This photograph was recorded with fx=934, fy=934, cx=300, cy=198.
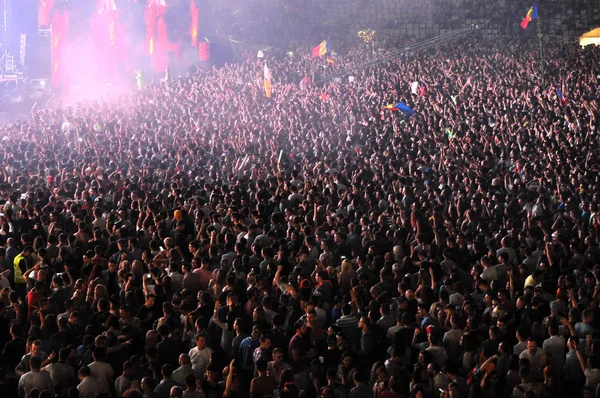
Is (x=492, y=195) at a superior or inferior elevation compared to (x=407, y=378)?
superior

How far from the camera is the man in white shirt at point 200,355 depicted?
908 centimetres

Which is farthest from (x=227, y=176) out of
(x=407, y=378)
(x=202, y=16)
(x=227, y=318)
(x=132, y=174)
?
(x=202, y=16)

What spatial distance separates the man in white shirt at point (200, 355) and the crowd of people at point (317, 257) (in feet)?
0.10

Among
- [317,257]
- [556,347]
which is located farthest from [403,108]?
[556,347]

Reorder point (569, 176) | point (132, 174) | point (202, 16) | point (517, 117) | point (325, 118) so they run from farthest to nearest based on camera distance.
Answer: point (202, 16) < point (325, 118) < point (517, 117) < point (132, 174) < point (569, 176)

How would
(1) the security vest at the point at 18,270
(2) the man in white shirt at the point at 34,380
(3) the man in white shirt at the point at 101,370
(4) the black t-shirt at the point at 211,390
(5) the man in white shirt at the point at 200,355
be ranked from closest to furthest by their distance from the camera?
(4) the black t-shirt at the point at 211,390 < (2) the man in white shirt at the point at 34,380 < (3) the man in white shirt at the point at 101,370 < (5) the man in white shirt at the point at 200,355 < (1) the security vest at the point at 18,270

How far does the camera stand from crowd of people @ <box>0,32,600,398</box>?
8883 millimetres

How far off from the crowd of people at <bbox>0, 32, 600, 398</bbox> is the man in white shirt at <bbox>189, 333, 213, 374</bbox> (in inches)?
1.1

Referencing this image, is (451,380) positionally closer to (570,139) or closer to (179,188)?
(179,188)

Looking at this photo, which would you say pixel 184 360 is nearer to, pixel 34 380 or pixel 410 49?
pixel 34 380

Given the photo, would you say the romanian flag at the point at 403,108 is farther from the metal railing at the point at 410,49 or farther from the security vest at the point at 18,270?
the security vest at the point at 18,270

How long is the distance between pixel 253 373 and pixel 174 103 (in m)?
20.3

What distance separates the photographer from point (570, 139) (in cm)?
1886

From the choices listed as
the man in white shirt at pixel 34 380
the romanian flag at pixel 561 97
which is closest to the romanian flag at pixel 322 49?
the romanian flag at pixel 561 97
